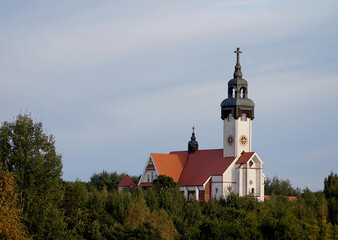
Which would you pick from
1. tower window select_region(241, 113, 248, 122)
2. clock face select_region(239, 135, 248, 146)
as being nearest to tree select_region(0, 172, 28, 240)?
clock face select_region(239, 135, 248, 146)

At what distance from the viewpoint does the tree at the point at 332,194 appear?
6985cm

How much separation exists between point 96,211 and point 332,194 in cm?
2861

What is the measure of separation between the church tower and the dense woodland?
14965 mm

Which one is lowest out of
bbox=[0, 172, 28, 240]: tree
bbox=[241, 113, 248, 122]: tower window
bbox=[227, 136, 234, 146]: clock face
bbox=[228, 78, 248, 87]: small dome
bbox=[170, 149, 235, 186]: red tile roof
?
bbox=[0, 172, 28, 240]: tree

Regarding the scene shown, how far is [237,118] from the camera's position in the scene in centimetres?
8894

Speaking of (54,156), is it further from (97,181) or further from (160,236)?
(97,181)

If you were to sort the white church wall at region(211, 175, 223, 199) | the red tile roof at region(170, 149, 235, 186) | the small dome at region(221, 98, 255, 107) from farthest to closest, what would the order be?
the small dome at region(221, 98, 255, 107) → the red tile roof at region(170, 149, 235, 186) → the white church wall at region(211, 175, 223, 199)

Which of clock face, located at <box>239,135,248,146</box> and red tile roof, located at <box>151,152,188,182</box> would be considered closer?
clock face, located at <box>239,135,248,146</box>

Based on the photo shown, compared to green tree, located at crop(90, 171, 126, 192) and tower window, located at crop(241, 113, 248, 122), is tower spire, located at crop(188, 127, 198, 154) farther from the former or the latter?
green tree, located at crop(90, 171, 126, 192)

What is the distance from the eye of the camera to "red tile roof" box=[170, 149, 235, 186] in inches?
3482

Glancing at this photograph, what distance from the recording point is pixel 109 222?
61.5m

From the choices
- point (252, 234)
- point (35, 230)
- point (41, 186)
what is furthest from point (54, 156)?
point (252, 234)

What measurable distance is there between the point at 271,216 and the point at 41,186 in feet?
56.2

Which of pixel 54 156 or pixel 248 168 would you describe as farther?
pixel 248 168
